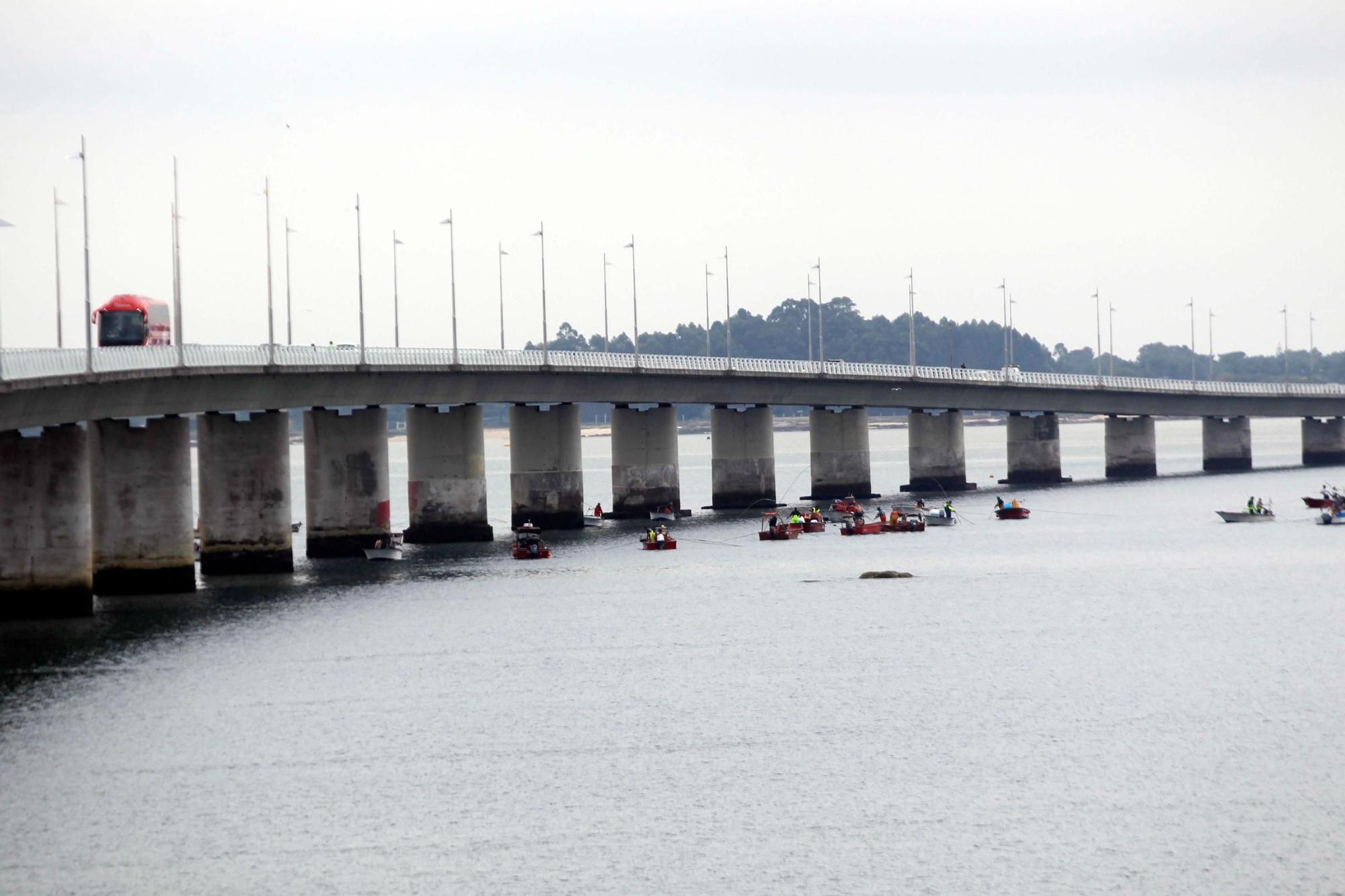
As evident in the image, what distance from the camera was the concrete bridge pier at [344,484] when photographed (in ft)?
343

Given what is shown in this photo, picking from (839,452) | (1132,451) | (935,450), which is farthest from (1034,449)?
(839,452)

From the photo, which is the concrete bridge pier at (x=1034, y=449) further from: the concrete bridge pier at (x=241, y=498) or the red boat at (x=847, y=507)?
the concrete bridge pier at (x=241, y=498)

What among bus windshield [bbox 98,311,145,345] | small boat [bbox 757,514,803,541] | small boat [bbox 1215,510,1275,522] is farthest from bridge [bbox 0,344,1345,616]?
small boat [bbox 1215,510,1275,522]

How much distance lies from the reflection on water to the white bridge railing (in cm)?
1065

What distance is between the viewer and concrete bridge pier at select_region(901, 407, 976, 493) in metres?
161

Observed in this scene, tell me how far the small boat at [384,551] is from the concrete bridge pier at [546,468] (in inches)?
757

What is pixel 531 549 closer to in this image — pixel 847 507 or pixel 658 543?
pixel 658 543

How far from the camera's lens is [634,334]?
446 ft

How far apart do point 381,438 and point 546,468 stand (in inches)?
790

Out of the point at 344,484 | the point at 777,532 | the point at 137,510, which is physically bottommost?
the point at 777,532

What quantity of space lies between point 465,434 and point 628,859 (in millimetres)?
76177

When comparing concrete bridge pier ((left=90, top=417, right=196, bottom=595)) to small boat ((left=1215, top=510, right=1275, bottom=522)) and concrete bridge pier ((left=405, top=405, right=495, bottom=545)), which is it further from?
small boat ((left=1215, top=510, right=1275, bottom=522))

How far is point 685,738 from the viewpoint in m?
50.4

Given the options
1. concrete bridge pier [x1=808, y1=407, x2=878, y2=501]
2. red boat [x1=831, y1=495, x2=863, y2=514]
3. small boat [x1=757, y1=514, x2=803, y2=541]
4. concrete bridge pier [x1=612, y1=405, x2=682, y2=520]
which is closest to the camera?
small boat [x1=757, y1=514, x2=803, y2=541]
